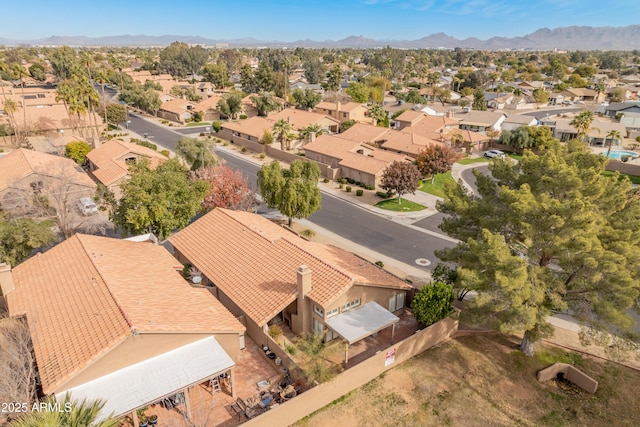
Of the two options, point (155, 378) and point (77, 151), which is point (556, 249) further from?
point (77, 151)

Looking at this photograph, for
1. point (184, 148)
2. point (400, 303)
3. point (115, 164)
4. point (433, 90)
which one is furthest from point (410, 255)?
point (433, 90)

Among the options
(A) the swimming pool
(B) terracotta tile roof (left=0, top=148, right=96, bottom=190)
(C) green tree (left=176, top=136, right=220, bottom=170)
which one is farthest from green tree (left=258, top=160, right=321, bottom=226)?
(A) the swimming pool

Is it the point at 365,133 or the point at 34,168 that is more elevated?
the point at 365,133

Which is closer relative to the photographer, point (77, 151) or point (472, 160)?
point (77, 151)

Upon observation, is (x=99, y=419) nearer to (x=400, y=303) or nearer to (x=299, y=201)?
(x=400, y=303)

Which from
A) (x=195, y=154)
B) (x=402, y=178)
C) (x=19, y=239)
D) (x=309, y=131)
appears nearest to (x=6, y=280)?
(x=19, y=239)

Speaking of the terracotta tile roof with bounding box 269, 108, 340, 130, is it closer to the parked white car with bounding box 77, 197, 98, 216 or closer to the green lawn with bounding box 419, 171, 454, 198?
the green lawn with bounding box 419, 171, 454, 198
